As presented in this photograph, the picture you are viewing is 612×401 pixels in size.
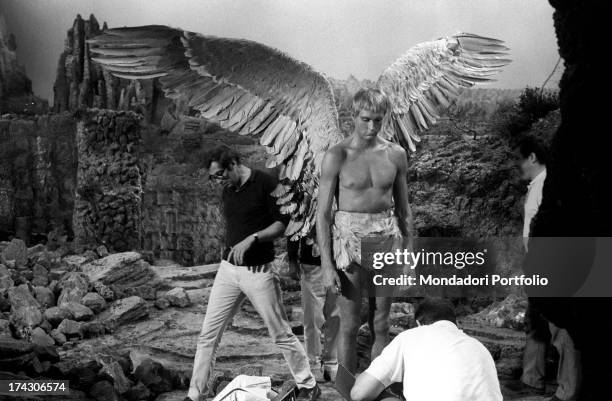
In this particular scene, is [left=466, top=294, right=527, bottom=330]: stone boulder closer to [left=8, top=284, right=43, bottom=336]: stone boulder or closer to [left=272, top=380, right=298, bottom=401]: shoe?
[left=272, top=380, right=298, bottom=401]: shoe

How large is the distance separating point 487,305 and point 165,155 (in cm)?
192

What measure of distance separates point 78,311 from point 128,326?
264 millimetres

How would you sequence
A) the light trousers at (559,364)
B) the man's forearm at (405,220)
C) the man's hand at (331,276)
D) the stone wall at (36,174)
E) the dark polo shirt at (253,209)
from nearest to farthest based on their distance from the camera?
the man's hand at (331,276) → the man's forearm at (405,220) → the dark polo shirt at (253,209) → the light trousers at (559,364) → the stone wall at (36,174)

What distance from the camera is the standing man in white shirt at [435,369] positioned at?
89.3 inches

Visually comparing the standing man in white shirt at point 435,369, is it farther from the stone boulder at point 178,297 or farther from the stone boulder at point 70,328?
the stone boulder at point 70,328

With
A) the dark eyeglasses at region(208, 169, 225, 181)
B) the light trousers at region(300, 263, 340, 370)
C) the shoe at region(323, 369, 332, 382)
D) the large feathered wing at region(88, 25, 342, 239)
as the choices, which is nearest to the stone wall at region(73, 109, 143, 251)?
the large feathered wing at region(88, 25, 342, 239)

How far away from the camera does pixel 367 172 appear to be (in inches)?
122

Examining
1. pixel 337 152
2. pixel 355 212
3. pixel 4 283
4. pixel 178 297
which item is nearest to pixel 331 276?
pixel 355 212

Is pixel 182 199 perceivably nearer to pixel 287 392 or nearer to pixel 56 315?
pixel 56 315

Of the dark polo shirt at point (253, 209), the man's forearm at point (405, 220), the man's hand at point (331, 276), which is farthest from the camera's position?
the dark polo shirt at point (253, 209)

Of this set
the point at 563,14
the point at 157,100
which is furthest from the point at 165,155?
the point at 563,14

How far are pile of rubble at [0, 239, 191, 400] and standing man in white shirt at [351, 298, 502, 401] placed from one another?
1410 mm

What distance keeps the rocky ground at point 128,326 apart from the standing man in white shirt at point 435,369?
1.05 m

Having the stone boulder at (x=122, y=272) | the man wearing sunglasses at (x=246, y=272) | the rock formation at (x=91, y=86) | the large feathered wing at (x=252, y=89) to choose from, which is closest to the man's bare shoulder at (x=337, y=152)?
the large feathered wing at (x=252, y=89)
